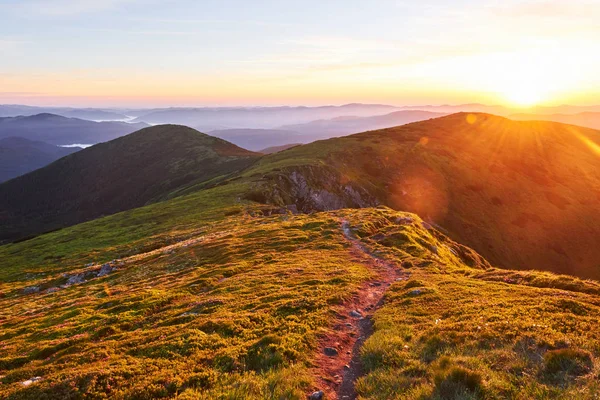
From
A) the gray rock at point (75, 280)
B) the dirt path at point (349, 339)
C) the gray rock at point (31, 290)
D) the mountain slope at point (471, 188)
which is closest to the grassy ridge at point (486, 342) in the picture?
the dirt path at point (349, 339)

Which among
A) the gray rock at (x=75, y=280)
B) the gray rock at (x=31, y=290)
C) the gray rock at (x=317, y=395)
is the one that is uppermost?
the gray rock at (x=317, y=395)

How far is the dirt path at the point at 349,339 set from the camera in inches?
549

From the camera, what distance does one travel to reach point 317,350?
660 inches

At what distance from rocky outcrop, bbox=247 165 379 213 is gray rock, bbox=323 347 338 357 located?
201ft

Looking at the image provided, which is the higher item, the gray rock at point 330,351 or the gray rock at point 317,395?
the gray rock at point 317,395

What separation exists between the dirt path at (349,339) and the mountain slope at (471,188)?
53.7 m

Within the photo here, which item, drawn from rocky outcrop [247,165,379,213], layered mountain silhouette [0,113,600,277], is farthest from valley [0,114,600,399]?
layered mountain silhouette [0,113,600,277]

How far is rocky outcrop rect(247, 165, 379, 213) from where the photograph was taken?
268 ft

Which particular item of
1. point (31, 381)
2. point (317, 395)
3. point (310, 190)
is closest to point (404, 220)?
point (310, 190)

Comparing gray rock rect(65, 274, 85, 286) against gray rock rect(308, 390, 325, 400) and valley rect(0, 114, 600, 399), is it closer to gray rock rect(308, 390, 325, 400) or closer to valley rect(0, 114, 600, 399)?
valley rect(0, 114, 600, 399)

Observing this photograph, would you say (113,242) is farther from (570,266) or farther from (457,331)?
(570,266)

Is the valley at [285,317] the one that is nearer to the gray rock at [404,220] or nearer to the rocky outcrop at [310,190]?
the gray rock at [404,220]

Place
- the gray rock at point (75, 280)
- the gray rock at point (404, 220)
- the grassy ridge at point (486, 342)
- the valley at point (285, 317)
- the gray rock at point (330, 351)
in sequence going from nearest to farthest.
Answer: the grassy ridge at point (486, 342), the valley at point (285, 317), the gray rock at point (330, 351), the gray rock at point (75, 280), the gray rock at point (404, 220)

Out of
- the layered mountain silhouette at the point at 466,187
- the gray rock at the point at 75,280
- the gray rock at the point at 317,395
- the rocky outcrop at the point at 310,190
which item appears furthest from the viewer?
the layered mountain silhouette at the point at 466,187
